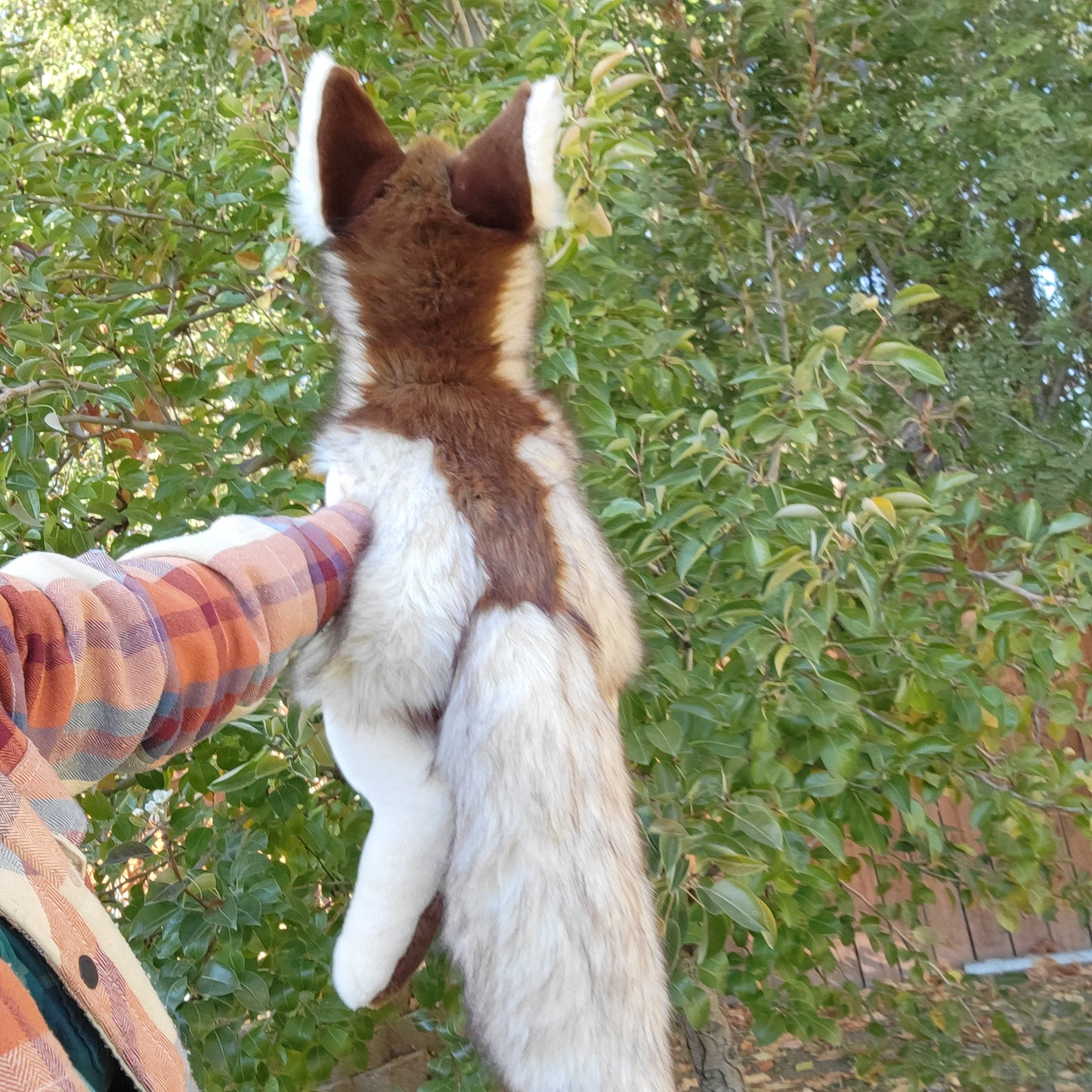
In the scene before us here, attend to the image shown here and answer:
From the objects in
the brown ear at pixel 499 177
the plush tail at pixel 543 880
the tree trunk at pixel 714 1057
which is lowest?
the tree trunk at pixel 714 1057

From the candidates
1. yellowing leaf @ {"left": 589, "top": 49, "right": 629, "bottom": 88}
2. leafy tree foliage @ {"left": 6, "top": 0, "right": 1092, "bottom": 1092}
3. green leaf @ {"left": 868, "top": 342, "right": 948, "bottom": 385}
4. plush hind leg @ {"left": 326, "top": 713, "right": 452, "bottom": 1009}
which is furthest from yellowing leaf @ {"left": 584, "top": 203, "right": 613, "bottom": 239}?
plush hind leg @ {"left": 326, "top": 713, "right": 452, "bottom": 1009}

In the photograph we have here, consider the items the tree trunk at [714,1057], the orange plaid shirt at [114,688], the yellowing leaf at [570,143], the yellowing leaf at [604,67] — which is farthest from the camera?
the tree trunk at [714,1057]

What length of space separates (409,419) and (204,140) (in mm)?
1368

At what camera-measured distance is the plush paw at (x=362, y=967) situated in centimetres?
66

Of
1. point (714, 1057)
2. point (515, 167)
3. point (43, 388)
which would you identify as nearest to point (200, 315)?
point (43, 388)

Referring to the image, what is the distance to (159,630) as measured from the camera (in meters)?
0.61

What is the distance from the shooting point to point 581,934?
0.56 m

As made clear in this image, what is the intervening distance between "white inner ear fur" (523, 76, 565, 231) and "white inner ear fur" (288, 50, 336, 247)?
0.49ft

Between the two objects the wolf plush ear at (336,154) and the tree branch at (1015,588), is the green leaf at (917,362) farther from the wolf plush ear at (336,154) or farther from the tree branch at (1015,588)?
the wolf plush ear at (336,154)

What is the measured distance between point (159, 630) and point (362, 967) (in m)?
0.27

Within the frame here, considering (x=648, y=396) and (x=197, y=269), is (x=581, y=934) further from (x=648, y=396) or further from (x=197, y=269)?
(x=197, y=269)

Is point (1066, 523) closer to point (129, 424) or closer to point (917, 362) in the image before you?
point (917, 362)

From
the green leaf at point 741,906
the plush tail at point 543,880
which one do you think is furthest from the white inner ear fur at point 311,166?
the green leaf at point 741,906

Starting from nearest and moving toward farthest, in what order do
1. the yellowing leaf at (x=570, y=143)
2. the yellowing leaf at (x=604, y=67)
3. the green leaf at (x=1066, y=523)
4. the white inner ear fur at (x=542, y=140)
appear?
the white inner ear fur at (x=542, y=140) < the yellowing leaf at (x=570, y=143) < the yellowing leaf at (x=604, y=67) < the green leaf at (x=1066, y=523)
